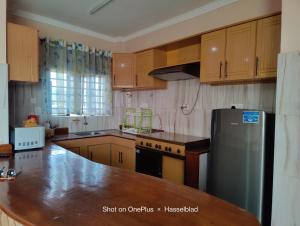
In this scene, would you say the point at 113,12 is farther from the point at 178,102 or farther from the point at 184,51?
the point at 178,102

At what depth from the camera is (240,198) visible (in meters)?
2.05

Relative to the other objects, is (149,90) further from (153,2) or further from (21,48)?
(21,48)

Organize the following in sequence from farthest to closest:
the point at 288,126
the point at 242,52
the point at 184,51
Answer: the point at 184,51 → the point at 242,52 → the point at 288,126

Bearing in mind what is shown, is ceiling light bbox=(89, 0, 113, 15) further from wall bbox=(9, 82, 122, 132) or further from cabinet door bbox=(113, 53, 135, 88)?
wall bbox=(9, 82, 122, 132)

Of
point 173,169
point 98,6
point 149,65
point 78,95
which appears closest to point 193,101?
point 149,65

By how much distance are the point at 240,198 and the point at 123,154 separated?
181cm

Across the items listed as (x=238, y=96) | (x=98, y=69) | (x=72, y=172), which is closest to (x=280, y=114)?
(x=238, y=96)

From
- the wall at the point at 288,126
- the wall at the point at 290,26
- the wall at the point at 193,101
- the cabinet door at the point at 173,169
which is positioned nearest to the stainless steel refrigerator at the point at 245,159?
the wall at the point at 288,126

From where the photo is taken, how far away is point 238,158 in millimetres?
2053

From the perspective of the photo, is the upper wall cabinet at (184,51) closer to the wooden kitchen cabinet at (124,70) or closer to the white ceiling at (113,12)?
the white ceiling at (113,12)

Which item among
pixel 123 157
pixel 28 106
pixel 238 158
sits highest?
pixel 28 106

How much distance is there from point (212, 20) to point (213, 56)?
1.69 feet

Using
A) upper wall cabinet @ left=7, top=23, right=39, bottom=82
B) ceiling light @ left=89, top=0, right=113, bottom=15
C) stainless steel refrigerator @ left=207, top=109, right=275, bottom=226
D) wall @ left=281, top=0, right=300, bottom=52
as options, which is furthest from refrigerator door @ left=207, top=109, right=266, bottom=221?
upper wall cabinet @ left=7, top=23, right=39, bottom=82

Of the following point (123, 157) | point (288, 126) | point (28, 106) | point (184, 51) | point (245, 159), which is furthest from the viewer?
point (123, 157)
